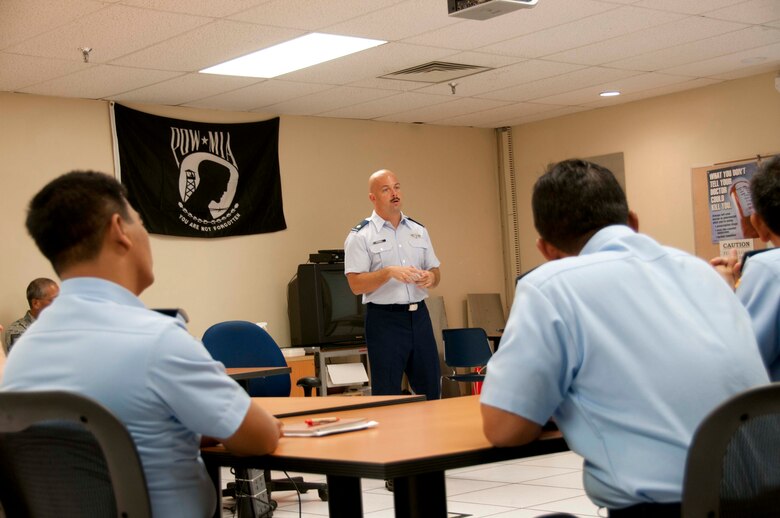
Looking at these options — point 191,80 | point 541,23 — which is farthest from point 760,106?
point 191,80

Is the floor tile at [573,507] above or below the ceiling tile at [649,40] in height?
below

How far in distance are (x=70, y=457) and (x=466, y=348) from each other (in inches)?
249

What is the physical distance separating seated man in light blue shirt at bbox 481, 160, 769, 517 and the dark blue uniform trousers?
393cm

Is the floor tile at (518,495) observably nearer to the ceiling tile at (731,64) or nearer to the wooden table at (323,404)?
the wooden table at (323,404)

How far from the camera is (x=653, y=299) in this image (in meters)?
1.79

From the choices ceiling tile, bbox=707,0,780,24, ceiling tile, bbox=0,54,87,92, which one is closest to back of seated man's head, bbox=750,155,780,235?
ceiling tile, bbox=707,0,780,24

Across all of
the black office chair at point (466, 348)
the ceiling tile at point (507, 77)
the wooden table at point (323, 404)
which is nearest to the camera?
the wooden table at point (323, 404)

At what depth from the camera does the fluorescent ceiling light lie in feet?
21.7

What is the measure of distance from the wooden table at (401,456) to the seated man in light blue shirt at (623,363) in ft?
0.28

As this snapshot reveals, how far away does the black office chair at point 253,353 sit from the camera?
5516mm

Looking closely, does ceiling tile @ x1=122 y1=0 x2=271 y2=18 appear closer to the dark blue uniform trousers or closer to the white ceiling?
the white ceiling

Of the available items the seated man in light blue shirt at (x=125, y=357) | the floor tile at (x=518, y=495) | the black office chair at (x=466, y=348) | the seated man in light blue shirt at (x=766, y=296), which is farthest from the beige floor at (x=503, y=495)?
the seated man in light blue shirt at (x=125, y=357)

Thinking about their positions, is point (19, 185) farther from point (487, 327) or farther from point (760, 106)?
point (760, 106)

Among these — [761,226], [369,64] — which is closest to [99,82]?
[369,64]
